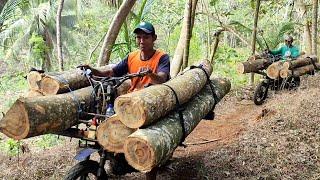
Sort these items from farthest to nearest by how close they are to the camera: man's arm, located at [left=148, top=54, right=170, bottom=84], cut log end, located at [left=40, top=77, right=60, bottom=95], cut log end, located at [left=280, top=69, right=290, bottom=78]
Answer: cut log end, located at [left=280, top=69, right=290, bottom=78]
cut log end, located at [left=40, top=77, right=60, bottom=95]
man's arm, located at [left=148, top=54, right=170, bottom=84]

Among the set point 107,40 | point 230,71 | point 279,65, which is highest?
point 107,40

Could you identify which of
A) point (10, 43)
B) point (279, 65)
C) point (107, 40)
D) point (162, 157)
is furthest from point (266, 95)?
point (10, 43)

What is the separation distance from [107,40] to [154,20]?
14.7 m

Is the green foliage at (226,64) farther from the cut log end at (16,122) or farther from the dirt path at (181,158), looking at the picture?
the cut log end at (16,122)

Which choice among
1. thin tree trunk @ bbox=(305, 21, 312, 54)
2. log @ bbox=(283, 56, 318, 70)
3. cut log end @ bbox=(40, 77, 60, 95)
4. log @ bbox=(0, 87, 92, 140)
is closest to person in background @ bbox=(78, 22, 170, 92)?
cut log end @ bbox=(40, 77, 60, 95)

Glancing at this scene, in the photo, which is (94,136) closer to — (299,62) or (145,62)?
(145,62)

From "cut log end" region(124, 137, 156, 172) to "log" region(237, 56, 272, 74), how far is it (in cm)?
746

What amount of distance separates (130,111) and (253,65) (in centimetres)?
750

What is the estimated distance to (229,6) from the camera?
91.1ft

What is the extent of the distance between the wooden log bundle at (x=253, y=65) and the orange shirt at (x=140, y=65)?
545 cm

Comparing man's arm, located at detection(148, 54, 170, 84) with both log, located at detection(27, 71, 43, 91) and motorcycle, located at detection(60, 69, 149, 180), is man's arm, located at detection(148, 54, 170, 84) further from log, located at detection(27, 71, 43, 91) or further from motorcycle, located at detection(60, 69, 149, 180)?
log, located at detection(27, 71, 43, 91)

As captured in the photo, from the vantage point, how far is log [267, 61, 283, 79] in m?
11.1

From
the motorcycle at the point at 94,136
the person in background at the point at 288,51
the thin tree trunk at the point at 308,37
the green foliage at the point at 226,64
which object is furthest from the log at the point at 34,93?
the green foliage at the point at 226,64

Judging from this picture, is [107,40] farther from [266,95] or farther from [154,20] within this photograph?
[154,20]
